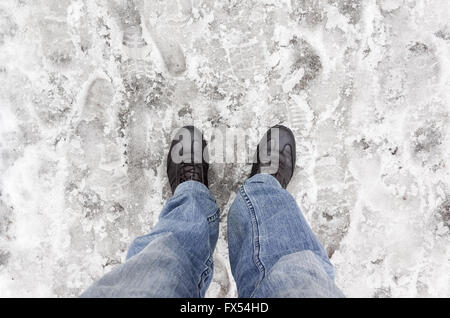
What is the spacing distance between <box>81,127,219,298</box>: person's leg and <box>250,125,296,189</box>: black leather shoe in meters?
0.18

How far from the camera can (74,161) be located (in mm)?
995

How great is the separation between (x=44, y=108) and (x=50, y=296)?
643mm

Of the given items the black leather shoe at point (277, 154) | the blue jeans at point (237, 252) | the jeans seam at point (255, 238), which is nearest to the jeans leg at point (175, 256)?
the blue jeans at point (237, 252)

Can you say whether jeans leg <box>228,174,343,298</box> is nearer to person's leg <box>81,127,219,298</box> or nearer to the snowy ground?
person's leg <box>81,127,219,298</box>

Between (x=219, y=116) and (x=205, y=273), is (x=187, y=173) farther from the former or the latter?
(x=205, y=273)

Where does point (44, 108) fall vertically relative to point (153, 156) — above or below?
above

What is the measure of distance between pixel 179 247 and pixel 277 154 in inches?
17.5

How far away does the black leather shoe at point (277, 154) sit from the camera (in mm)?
970

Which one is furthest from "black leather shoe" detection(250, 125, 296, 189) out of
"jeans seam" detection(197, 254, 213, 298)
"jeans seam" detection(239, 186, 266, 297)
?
"jeans seam" detection(197, 254, 213, 298)

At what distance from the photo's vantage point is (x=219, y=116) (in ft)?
3.25

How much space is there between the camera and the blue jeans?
1.83ft

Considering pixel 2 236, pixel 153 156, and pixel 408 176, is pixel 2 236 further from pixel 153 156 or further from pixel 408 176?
pixel 408 176

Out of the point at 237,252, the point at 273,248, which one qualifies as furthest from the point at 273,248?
the point at 237,252
